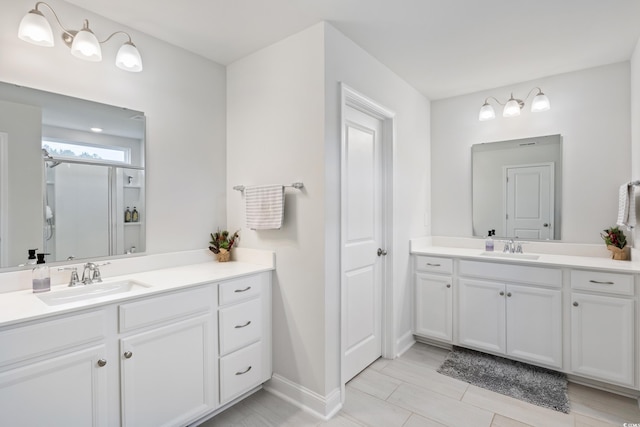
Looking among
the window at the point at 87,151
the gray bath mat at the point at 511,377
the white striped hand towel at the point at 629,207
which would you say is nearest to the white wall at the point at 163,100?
the window at the point at 87,151

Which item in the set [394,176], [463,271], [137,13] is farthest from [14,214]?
[463,271]

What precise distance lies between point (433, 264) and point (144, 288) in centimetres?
244

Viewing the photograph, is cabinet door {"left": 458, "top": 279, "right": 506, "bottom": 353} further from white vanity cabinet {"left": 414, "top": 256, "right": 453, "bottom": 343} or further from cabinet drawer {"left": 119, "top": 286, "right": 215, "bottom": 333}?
cabinet drawer {"left": 119, "top": 286, "right": 215, "bottom": 333}

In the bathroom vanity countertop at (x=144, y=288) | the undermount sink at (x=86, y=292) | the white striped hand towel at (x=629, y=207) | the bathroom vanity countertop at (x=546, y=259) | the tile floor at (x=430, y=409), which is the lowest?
the tile floor at (x=430, y=409)

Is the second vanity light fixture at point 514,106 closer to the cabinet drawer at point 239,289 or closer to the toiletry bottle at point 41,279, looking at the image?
the cabinet drawer at point 239,289

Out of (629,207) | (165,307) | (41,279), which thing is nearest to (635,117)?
(629,207)

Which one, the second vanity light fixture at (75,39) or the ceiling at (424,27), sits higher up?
the ceiling at (424,27)

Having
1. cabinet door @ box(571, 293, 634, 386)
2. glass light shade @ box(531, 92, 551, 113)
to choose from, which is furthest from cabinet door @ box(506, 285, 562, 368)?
glass light shade @ box(531, 92, 551, 113)

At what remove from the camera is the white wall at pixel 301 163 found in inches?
81.9

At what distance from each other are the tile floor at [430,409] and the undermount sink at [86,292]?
993 mm

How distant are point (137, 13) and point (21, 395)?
6.92ft

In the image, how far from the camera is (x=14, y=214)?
169 centimetres

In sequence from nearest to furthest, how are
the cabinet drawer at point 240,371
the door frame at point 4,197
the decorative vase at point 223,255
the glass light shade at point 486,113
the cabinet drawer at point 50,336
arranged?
the cabinet drawer at point 50,336, the door frame at point 4,197, the cabinet drawer at point 240,371, the decorative vase at point 223,255, the glass light shade at point 486,113

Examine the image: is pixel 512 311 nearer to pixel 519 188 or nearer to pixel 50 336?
pixel 519 188
